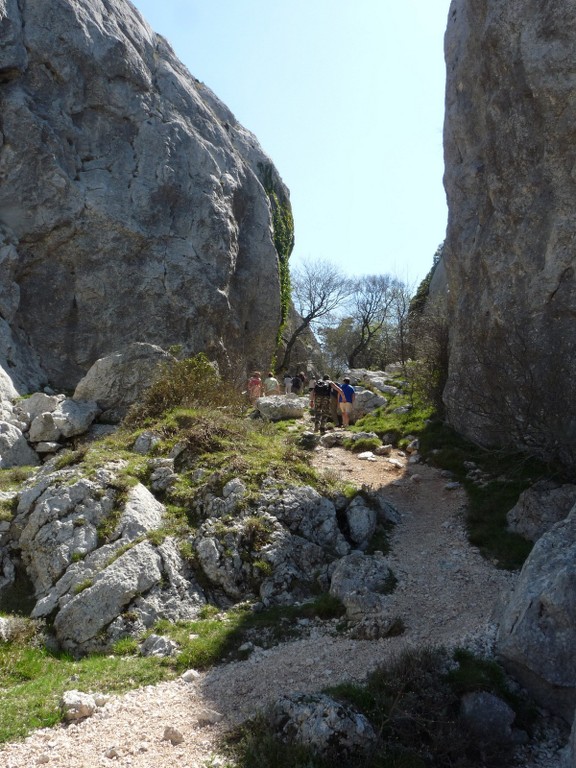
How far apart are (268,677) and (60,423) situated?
10800 mm

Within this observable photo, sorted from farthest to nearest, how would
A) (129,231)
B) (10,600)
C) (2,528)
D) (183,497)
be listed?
(129,231) → (183,497) → (2,528) → (10,600)

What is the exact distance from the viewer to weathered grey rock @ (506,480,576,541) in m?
11.6

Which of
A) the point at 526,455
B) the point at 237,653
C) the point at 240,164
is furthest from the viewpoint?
the point at 240,164

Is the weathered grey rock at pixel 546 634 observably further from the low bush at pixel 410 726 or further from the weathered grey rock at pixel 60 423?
the weathered grey rock at pixel 60 423

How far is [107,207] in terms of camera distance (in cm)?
2622

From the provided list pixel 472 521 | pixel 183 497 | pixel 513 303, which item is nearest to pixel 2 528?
pixel 183 497

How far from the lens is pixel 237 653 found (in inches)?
341

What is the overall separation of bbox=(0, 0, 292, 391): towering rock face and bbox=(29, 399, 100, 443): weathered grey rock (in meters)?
5.56

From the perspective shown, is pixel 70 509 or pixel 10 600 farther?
pixel 70 509

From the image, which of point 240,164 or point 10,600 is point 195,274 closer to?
point 240,164

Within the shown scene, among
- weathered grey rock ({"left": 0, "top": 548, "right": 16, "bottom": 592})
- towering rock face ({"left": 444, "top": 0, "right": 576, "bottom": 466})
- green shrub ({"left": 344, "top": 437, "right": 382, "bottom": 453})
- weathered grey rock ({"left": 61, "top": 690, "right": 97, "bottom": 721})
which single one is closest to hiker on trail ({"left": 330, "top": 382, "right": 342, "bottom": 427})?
green shrub ({"left": 344, "top": 437, "right": 382, "bottom": 453})

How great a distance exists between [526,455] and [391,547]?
332 cm

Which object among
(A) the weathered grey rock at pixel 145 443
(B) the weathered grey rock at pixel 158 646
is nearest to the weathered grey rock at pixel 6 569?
(B) the weathered grey rock at pixel 158 646

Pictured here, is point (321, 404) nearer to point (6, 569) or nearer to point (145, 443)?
point (145, 443)
